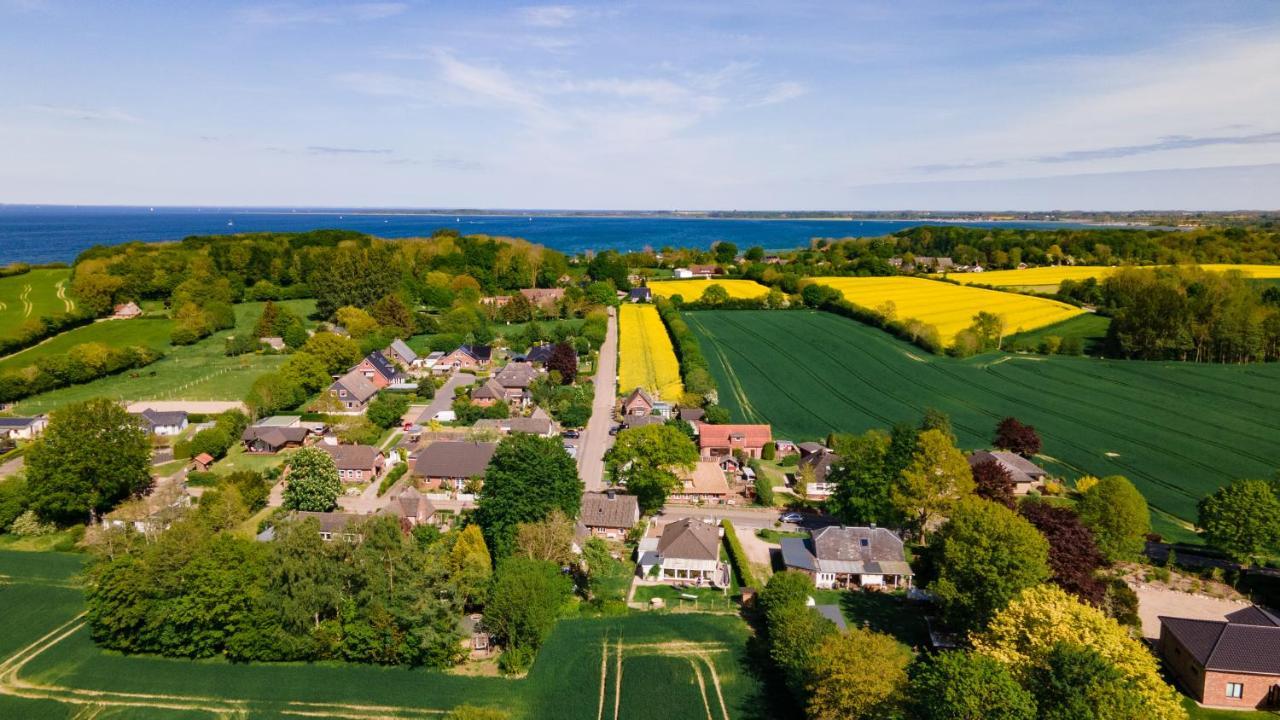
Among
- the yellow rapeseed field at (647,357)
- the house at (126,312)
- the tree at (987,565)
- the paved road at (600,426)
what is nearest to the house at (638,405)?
the paved road at (600,426)

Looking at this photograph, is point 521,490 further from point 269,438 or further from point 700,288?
point 700,288

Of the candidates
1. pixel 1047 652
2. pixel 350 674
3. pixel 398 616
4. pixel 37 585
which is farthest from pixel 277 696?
pixel 1047 652

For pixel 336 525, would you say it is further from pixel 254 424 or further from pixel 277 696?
pixel 254 424

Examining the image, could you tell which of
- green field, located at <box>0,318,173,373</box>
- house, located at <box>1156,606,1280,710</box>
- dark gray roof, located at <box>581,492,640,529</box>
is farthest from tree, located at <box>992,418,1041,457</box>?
green field, located at <box>0,318,173,373</box>

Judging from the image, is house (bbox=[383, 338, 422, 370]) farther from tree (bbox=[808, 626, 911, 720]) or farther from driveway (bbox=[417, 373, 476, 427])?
tree (bbox=[808, 626, 911, 720])

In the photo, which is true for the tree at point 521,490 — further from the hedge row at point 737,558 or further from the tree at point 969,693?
the tree at point 969,693

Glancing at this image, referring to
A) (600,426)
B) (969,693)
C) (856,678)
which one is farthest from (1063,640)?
(600,426)
